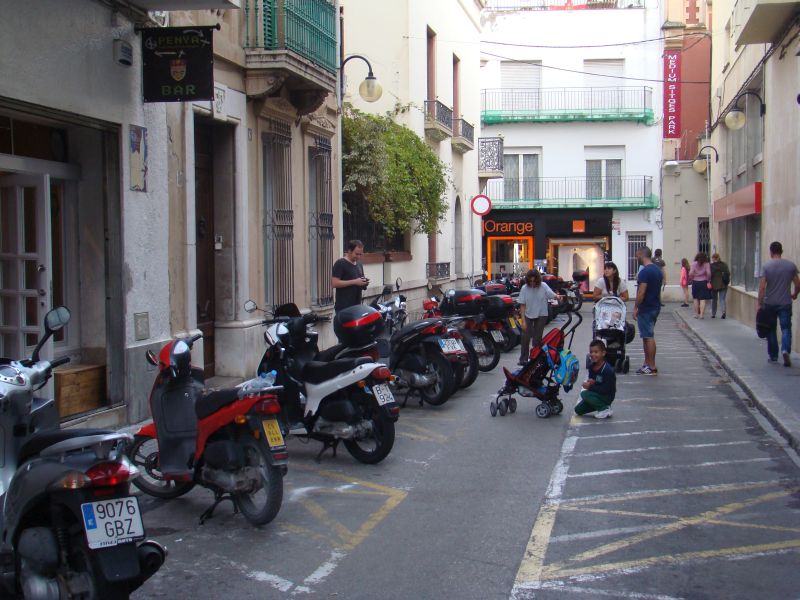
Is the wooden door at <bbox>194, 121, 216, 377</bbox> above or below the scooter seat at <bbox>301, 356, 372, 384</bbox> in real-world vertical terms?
above

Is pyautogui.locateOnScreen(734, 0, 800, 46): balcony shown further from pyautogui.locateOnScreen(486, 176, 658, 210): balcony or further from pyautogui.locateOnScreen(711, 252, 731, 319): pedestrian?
pyautogui.locateOnScreen(486, 176, 658, 210): balcony

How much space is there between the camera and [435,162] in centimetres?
2106

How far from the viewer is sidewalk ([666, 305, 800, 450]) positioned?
10.1 m

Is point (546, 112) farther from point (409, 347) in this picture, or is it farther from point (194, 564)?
point (194, 564)

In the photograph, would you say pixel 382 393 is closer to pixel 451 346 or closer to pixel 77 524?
pixel 451 346

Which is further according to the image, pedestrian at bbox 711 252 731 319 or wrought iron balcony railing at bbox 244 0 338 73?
pedestrian at bbox 711 252 731 319

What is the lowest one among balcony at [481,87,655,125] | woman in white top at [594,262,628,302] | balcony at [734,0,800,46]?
woman in white top at [594,262,628,302]

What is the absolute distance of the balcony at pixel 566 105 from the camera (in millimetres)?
38375

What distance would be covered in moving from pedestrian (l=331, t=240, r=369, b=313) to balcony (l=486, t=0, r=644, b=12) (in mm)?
29472

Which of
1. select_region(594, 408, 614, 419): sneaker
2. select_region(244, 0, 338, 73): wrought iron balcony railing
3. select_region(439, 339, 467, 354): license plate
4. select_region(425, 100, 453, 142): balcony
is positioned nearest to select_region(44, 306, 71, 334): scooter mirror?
select_region(439, 339, 467, 354): license plate

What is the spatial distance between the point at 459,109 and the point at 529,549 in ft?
74.7

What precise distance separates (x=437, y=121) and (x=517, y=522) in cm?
1776

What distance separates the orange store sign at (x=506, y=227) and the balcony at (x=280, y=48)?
27.1 metres

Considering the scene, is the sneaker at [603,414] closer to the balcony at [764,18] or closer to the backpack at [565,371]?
the backpack at [565,371]
